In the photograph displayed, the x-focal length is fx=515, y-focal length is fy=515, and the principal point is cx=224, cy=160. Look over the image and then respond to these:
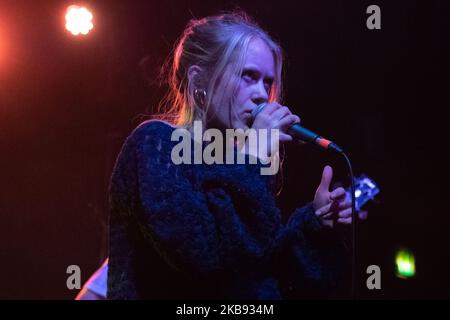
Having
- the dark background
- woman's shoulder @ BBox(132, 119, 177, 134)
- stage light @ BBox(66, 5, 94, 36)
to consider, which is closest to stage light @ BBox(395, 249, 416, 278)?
the dark background

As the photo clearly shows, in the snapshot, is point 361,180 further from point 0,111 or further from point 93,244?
point 0,111

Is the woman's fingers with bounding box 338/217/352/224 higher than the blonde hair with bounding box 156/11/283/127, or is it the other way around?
the blonde hair with bounding box 156/11/283/127

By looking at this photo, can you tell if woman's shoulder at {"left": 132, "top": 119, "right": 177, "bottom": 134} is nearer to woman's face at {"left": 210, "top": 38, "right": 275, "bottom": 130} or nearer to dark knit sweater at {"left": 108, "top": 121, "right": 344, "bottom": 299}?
dark knit sweater at {"left": 108, "top": 121, "right": 344, "bottom": 299}

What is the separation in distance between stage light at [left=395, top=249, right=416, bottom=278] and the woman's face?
1.94m

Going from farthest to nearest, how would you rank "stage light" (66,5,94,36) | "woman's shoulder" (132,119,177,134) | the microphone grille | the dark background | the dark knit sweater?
"stage light" (66,5,94,36)
the dark background
the microphone grille
"woman's shoulder" (132,119,177,134)
the dark knit sweater

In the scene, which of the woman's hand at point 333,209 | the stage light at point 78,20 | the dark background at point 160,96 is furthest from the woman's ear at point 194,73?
the stage light at point 78,20

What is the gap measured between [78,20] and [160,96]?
2.25 feet

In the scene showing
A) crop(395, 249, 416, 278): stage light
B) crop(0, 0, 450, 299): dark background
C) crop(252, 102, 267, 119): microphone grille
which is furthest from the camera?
crop(395, 249, 416, 278): stage light

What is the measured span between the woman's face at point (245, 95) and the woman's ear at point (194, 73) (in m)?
0.11

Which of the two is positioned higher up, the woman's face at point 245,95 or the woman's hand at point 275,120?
the woman's face at point 245,95

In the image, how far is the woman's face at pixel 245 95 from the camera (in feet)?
4.21

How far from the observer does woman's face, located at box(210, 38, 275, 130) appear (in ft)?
4.21

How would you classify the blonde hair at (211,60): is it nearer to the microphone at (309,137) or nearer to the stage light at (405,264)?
the microphone at (309,137)

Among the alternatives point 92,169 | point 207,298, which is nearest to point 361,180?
point 207,298
